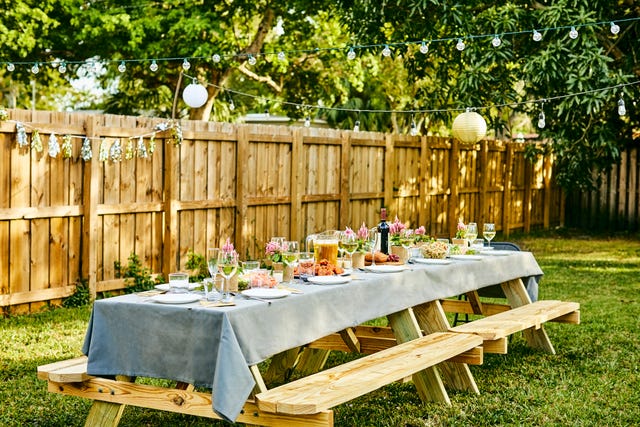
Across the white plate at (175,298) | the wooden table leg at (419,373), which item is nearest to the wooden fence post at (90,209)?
the wooden table leg at (419,373)

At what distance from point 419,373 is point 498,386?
2.64 feet

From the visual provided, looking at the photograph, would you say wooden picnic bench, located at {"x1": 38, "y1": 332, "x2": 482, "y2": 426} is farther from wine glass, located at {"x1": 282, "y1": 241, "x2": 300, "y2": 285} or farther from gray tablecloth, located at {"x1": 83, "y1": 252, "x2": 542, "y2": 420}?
wine glass, located at {"x1": 282, "y1": 241, "x2": 300, "y2": 285}

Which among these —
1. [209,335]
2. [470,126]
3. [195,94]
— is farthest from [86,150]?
[470,126]

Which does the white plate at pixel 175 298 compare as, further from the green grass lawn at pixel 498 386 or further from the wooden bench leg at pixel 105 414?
the green grass lawn at pixel 498 386

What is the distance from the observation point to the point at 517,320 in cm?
624

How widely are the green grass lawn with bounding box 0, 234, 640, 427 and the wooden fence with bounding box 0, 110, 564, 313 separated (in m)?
0.65

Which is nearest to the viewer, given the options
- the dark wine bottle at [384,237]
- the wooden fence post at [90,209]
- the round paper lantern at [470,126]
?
the dark wine bottle at [384,237]

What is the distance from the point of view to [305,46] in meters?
22.0

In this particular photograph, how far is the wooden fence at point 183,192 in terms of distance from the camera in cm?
816

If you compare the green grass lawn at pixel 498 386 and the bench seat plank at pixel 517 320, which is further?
the bench seat plank at pixel 517 320

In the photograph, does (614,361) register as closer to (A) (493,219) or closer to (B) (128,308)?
(B) (128,308)

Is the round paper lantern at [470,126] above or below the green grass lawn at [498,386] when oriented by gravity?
above

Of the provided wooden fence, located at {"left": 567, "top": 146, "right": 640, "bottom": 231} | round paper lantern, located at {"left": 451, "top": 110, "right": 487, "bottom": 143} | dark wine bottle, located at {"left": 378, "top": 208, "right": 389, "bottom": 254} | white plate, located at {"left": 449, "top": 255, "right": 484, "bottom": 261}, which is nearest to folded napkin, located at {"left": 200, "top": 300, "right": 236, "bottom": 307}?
dark wine bottle, located at {"left": 378, "top": 208, "right": 389, "bottom": 254}

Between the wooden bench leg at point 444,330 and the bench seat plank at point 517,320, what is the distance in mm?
131
